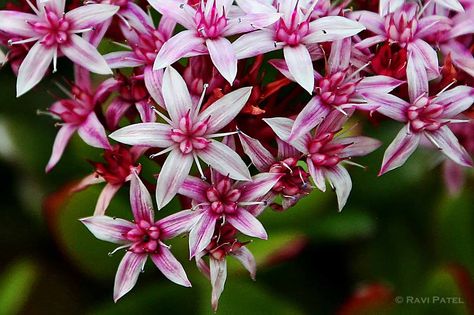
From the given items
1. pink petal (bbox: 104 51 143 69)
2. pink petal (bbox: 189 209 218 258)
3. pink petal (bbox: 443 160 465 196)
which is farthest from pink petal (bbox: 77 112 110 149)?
pink petal (bbox: 443 160 465 196)

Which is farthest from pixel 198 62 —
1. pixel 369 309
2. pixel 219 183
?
pixel 369 309

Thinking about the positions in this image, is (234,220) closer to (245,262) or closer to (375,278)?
(245,262)

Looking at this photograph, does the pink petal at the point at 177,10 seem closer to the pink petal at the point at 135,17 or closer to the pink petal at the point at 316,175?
the pink petal at the point at 135,17

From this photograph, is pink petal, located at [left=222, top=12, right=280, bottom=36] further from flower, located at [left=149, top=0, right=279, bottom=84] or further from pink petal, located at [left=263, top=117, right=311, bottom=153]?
pink petal, located at [left=263, top=117, right=311, bottom=153]

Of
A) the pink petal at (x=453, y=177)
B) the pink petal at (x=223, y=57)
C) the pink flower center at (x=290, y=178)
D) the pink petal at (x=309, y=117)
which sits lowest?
the pink petal at (x=453, y=177)

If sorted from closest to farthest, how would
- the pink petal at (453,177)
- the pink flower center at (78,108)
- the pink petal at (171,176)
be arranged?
the pink petal at (171,176) < the pink flower center at (78,108) < the pink petal at (453,177)

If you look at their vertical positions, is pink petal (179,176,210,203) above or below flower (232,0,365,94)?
below

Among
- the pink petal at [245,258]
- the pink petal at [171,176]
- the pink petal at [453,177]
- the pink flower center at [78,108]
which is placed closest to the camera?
the pink petal at [171,176]

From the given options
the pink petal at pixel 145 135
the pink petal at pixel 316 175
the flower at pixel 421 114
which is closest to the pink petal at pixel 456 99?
the flower at pixel 421 114
